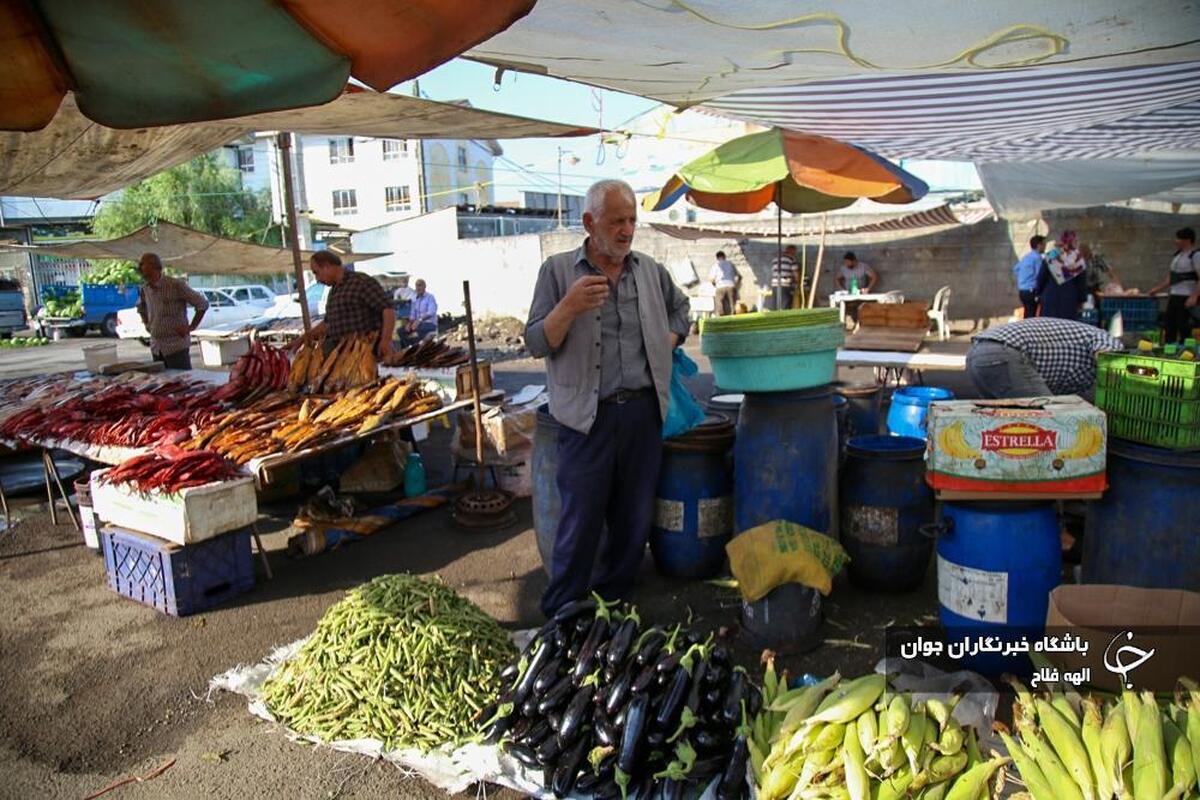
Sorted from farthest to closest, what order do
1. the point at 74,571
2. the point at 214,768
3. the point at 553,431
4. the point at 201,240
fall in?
the point at 201,240, the point at 74,571, the point at 553,431, the point at 214,768

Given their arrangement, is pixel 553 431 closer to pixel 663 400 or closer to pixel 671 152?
pixel 663 400

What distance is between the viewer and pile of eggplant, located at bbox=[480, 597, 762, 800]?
2.50 metres

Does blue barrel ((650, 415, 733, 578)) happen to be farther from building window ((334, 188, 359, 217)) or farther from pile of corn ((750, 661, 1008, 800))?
building window ((334, 188, 359, 217))

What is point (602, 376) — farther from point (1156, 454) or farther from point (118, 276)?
point (118, 276)

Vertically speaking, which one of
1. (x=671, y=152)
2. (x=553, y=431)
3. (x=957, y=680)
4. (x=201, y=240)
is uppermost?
(x=671, y=152)

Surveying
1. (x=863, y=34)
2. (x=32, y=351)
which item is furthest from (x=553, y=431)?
(x=32, y=351)

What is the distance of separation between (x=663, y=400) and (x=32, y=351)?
26.2 m

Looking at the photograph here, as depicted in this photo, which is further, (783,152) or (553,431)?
(783,152)

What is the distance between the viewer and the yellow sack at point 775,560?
3564 mm

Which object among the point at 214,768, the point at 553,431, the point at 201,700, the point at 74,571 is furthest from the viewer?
the point at 74,571

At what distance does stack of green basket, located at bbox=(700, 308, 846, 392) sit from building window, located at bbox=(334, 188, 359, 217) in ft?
147

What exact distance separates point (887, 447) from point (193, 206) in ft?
132

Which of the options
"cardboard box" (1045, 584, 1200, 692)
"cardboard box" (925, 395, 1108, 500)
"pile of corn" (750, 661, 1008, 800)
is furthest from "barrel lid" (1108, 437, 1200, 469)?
"pile of corn" (750, 661, 1008, 800)

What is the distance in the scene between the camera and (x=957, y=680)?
2836 mm
